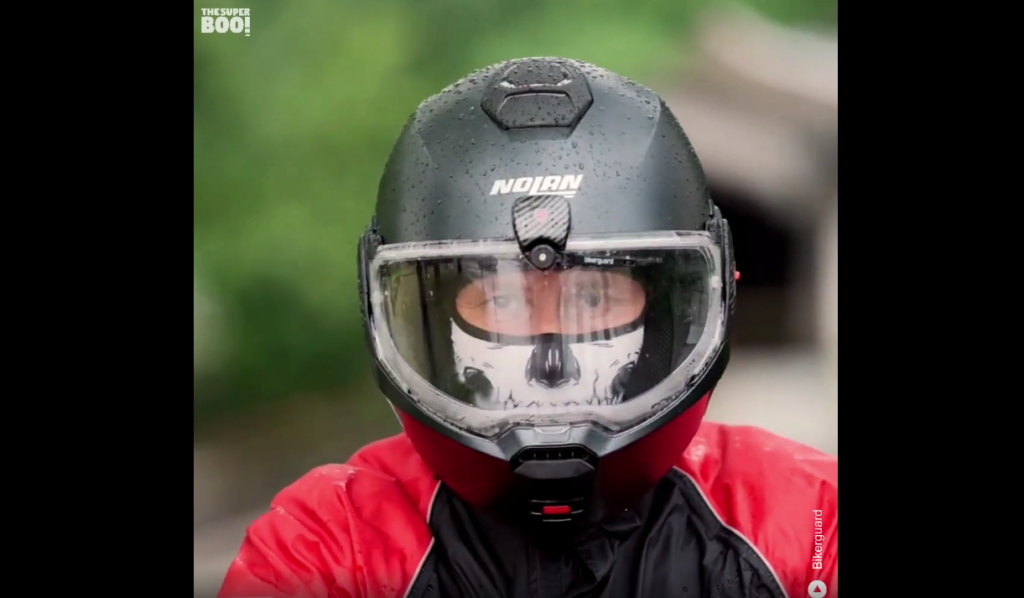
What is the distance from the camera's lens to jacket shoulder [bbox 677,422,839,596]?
1.96m

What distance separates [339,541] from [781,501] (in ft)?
2.85

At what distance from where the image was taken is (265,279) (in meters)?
2.09

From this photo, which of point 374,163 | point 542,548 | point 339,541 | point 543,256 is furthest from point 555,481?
point 374,163

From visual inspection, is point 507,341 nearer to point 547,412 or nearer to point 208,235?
point 547,412

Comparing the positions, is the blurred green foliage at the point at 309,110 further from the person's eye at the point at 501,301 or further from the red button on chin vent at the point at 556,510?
the red button on chin vent at the point at 556,510

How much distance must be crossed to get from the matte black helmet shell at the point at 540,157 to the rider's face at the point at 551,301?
0.08 m
